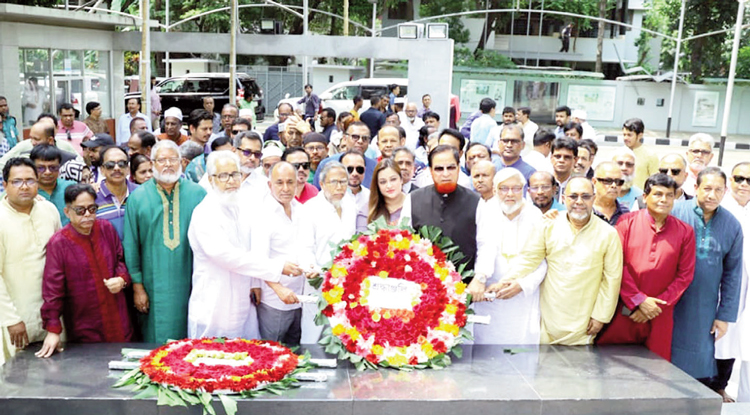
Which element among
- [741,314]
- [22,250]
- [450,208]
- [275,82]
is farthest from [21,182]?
[275,82]

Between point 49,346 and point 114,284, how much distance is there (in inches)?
21.3

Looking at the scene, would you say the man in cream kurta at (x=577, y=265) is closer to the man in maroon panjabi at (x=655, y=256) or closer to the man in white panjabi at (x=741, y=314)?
the man in maroon panjabi at (x=655, y=256)

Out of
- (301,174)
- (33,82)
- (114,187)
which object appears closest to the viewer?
(114,187)

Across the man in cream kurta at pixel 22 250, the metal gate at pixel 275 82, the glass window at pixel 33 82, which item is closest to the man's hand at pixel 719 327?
the man in cream kurta at pixel 22 250

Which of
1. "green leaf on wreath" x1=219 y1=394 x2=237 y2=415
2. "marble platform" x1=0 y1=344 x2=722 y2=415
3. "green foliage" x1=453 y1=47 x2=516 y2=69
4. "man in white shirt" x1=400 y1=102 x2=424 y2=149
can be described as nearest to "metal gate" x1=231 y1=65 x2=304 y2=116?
"green foliage" x1=453 y1=47 x2=516 y2=69

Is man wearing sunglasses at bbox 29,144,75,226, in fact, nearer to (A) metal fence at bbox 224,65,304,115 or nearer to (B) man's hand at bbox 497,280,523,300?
(B) man's hand at bbox 497,280,523,300

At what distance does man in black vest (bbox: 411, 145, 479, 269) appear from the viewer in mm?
5238

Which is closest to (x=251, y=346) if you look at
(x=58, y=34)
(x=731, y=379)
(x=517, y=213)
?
(x=517, y=213)

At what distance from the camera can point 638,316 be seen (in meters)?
5.09

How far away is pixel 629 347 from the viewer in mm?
5246

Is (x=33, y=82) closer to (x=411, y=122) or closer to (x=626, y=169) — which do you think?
(x=411, y=122)

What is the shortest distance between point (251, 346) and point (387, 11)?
32037 mm

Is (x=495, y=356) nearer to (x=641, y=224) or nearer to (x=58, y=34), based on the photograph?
(x=641, y=224)

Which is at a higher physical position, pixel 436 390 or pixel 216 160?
pixel 216 160
